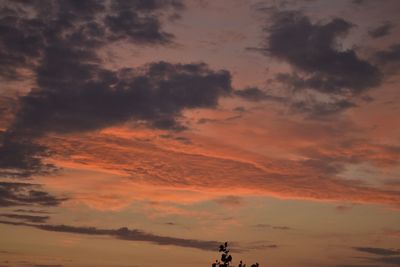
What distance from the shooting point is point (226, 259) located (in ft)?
132

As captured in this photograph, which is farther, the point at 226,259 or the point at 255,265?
the point at 255,265

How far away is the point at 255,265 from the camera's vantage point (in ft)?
144

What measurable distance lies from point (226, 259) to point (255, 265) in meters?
4.82
